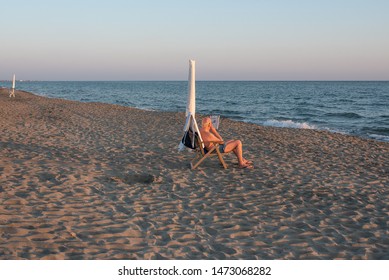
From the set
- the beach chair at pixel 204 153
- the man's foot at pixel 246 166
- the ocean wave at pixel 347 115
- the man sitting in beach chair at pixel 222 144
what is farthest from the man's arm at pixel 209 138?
the ocean wave at pixel 347 115

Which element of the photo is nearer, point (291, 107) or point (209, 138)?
point (209, 138)

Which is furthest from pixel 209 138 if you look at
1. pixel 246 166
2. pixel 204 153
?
pixel 246 166

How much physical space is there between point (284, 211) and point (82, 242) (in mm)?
3066

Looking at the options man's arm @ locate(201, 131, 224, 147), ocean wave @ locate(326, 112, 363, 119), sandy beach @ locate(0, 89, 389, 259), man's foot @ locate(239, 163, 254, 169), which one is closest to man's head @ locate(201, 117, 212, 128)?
man's arm @ locate(201, 131, 224, 147)

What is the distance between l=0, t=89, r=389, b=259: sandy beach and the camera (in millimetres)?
4336

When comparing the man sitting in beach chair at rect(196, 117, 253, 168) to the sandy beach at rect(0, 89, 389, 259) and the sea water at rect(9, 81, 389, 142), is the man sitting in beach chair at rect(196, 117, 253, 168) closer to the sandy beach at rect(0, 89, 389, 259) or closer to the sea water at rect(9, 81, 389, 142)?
the sandy beach at rect(0, 89, 389, 259)

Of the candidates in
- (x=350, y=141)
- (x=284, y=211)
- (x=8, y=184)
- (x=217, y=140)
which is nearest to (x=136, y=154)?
(x=217, y=140)

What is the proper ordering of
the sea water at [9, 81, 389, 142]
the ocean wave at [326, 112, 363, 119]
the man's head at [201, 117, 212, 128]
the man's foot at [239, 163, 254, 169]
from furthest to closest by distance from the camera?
1. the ocean wave at [326, 112, 363, 119]
2. the sea water at [9, 81, 389, 142]
3. the man's head at [201, 117, 212, 128]
4. the man's foot at [239, 163, 254, 169]

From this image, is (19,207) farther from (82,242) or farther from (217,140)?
(217,140)

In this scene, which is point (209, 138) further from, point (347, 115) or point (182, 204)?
point (347, 115)

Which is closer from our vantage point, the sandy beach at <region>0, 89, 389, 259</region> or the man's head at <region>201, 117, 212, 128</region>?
the sandy beach at <region>0, 89, 389, 259</region>

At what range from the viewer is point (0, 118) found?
15367mm

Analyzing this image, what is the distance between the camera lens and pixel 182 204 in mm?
5840

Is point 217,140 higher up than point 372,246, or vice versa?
point 217,140
